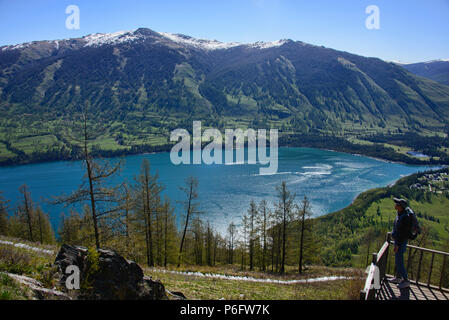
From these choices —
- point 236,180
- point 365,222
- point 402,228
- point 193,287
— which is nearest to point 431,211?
point 365,222

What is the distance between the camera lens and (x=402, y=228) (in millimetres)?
8688

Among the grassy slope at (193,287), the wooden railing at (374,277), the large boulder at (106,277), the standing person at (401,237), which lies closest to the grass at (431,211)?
the grassy slope at (193,287)

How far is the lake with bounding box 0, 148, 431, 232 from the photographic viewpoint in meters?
80.4

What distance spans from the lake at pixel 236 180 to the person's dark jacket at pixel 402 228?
184 feet

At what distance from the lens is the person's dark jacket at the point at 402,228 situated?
28.2ft

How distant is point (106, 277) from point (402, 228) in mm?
10104

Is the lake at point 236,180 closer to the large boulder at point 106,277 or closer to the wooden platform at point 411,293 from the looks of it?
the large boulder at point 106,277

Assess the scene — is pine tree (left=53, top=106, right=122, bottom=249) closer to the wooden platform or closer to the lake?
the wooden platform

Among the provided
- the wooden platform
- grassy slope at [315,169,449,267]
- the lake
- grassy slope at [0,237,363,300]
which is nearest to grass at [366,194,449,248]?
grassy slope at [315,169,449,267]

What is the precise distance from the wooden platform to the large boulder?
770cm

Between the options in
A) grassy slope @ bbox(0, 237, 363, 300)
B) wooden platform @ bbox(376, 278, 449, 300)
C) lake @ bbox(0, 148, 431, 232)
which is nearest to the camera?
grassy slope @ bbox(0, 237, 363, 300)

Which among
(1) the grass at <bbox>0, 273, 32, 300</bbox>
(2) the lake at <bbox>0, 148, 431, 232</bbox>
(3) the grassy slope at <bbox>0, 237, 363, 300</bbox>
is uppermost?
(1) the grass at <bbox>0, 273, 32, 300</bbox>

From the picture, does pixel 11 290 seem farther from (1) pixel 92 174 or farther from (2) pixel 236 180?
(2) pixel 236 180
